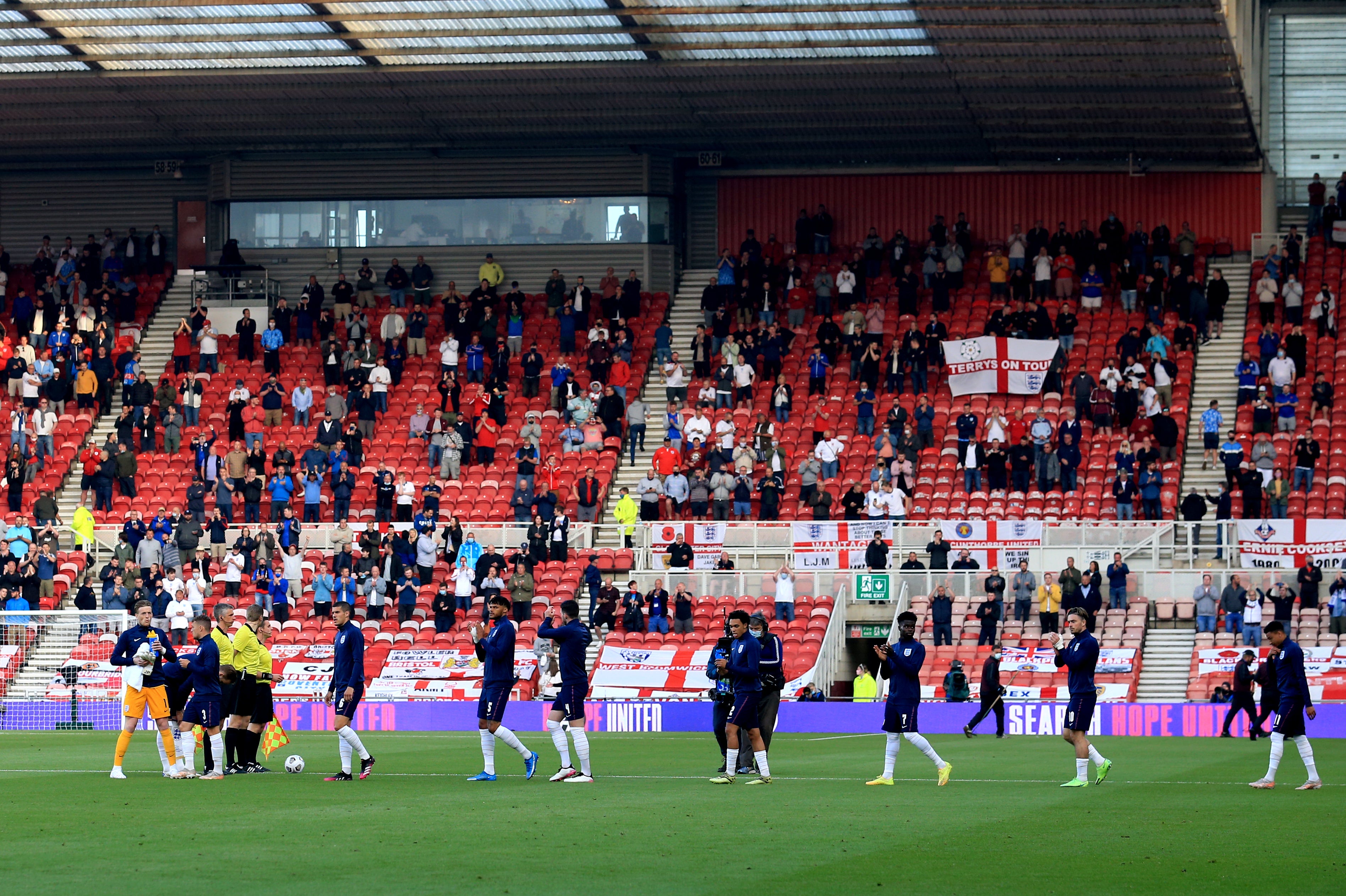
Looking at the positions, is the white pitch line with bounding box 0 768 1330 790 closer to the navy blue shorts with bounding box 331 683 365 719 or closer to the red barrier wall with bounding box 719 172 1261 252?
the navy blue shorts with bounding box 331 683 365 719

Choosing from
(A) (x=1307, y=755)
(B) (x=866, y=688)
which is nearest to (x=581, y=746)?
(A) (x=1307, y=755)

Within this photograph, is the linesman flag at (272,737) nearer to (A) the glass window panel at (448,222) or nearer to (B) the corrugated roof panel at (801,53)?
(B) the corrugated roof panel at (801,53)

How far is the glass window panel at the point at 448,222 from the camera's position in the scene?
168 feet

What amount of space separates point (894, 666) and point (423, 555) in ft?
74.4

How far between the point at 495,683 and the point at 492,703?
231 millimetres

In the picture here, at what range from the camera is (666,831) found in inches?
548

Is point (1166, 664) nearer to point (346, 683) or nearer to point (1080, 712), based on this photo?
point (1080, 712)

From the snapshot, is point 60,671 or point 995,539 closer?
point 60,671

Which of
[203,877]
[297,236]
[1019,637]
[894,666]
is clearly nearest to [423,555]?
[1019,637]

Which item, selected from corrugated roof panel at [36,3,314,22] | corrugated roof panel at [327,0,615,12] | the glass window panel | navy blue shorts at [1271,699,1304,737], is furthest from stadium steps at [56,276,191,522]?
navy blue shorts at [1271,699,1304,737]

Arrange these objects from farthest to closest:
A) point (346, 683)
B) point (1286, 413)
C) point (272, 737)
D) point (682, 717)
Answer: point (1286, 413)
point (682, 717)
point (272, 737)
point (346, 683)

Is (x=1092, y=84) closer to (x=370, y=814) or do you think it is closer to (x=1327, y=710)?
(x=1327, y=710)

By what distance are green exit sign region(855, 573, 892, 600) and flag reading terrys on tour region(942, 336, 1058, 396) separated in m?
8.05

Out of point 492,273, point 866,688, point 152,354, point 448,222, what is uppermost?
point 448,222
